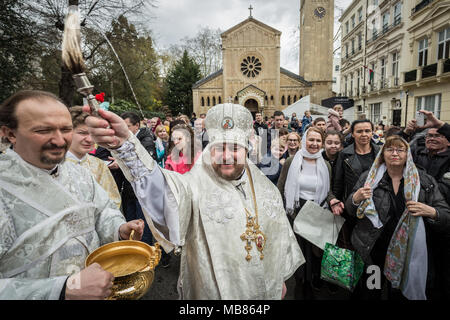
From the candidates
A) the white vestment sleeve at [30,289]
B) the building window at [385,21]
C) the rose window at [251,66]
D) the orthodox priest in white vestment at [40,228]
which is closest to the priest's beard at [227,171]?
the orthodox priest in white vestment at [40,228]

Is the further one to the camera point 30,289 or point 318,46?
point 318,46

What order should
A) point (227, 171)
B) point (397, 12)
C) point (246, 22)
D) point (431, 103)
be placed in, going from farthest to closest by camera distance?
point (246, 22)
point (397, 12)
point (431, 103)
point (227, 171)

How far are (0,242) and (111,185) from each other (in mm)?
1865

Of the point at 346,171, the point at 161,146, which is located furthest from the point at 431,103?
the point at 161,146

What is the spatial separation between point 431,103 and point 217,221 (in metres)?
22.0

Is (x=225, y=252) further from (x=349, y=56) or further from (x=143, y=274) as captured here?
(x=349, y=56)

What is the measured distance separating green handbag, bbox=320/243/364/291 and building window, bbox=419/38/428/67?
2116cm

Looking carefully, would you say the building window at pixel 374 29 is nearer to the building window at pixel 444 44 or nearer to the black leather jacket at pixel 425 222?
the building window at pixel 444 44

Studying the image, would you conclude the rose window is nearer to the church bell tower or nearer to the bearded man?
the church bell tower

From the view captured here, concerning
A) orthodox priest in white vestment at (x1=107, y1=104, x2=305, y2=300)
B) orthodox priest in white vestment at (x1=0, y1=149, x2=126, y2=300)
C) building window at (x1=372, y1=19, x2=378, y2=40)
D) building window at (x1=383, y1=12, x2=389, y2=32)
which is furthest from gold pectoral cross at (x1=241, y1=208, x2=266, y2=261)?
building window at (x1=372, y1=19, x2=378, y2=40)

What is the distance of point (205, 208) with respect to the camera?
157 centimetres

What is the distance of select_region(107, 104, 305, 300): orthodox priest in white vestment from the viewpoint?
1.25 meters

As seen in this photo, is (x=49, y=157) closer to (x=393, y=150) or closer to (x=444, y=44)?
(x=393, y=150)

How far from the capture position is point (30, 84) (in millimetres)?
9516
